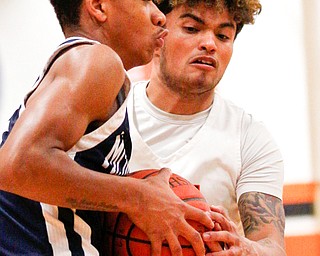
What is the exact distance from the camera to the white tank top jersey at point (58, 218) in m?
1.59

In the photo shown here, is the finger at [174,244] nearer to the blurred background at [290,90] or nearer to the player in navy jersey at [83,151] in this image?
the player in navy jersey at [83,151]

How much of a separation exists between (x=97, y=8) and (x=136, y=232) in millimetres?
588

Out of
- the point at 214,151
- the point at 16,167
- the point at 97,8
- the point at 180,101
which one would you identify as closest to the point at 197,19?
the point at 180,101

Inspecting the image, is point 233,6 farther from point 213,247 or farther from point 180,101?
point 213,247

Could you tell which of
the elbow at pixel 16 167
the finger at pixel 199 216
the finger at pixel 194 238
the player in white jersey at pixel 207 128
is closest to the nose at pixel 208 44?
the player in white jersey at pixel 207 128

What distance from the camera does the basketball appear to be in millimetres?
1649

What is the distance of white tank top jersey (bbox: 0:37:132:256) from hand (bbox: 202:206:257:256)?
30 centimetres

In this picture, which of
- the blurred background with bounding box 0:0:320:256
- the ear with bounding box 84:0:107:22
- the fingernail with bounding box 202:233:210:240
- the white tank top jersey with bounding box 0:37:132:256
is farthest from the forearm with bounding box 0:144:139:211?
the blurred background with bounding box 0:0:320:256

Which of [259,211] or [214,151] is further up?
[214,151]

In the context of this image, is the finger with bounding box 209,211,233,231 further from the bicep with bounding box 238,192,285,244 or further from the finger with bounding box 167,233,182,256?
the bicep with bounding box 238,192,285,244

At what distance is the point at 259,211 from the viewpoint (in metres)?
2.35

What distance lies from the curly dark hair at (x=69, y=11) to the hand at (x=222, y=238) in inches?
24.7

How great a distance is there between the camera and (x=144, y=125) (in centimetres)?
262

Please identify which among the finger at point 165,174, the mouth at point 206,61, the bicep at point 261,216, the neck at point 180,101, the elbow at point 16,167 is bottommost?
the bicep at point 261,216
